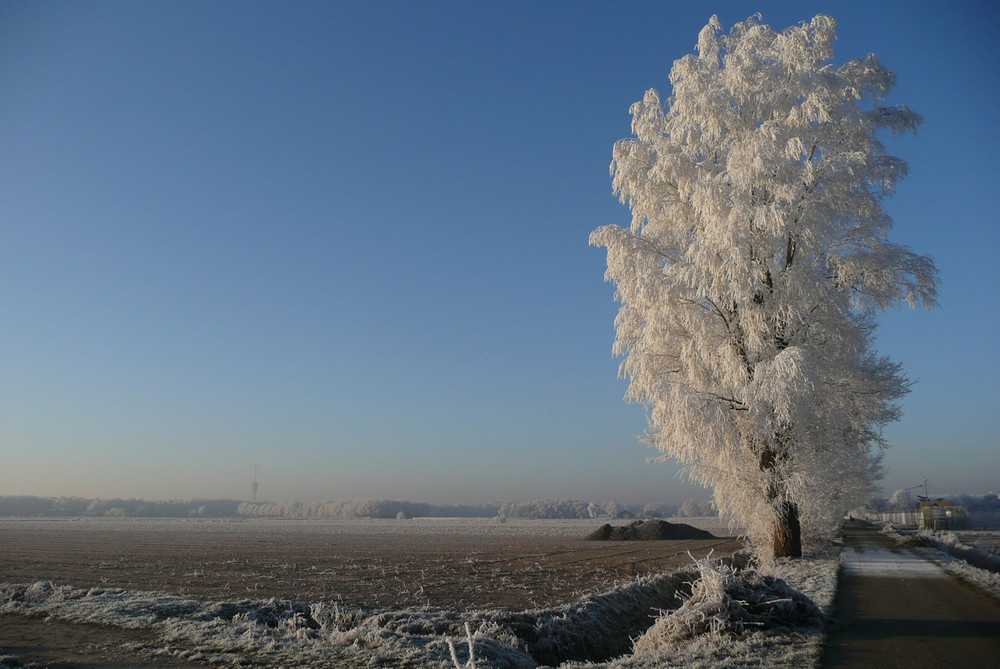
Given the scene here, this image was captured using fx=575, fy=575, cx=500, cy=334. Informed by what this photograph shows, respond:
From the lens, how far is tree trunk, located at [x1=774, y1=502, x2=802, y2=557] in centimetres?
1497

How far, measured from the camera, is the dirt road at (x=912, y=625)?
6605 mm

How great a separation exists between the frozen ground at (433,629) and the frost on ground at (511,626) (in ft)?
0.09

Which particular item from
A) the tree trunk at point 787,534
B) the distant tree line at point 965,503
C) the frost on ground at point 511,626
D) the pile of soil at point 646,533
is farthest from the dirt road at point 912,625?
the distant tree line at point 965,503

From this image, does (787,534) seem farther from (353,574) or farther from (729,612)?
(353,574)

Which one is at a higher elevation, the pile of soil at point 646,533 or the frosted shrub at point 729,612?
the frosted shrub at point 729,612

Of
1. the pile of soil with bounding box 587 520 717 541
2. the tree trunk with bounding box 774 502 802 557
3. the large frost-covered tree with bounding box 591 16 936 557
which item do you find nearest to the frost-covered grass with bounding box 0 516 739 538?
the pile of soil with bounding box 587 520 717 541

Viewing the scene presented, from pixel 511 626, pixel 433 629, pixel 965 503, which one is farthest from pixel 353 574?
pixel 965 503

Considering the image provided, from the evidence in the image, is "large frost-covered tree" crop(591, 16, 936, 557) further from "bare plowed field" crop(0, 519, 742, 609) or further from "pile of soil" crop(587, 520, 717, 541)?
"pile of soil" crop(587, 520, 717, 541)

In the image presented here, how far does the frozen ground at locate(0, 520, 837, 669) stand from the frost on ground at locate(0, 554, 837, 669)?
28mm

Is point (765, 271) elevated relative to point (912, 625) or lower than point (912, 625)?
elevated

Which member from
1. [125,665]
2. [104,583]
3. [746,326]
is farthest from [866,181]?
[104,583]

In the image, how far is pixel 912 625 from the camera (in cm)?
819

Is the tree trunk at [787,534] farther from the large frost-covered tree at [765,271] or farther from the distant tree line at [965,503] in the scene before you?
the distant tree line at [965,503]

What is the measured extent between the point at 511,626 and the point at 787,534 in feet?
27.5
